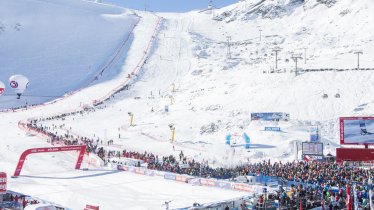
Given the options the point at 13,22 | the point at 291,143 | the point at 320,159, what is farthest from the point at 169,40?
the point at 320,159

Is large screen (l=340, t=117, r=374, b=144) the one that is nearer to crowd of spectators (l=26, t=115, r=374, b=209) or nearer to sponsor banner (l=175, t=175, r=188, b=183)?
crowd of spectators (l=26, t=115, r=374, b=209)

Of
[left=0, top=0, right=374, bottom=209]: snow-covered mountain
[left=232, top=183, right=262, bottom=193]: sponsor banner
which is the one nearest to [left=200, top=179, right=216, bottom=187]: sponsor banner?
[left=232, top=183, right=262, bottom=193]: sponsor banner

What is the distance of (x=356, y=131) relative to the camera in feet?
90.9

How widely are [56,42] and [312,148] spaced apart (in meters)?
80.6

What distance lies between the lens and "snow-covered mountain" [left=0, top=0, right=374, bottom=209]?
42125 mm

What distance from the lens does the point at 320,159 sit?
31.5 meters

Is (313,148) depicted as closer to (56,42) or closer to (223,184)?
(223,184)

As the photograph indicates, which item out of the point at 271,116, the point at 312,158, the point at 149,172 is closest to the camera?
the point at 149,172

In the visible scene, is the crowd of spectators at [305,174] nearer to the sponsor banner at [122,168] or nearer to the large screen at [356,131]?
the sponsor banner at [122,168]

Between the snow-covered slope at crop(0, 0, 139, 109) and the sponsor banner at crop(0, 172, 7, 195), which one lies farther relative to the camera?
the snow-covered slope at crop(0, 0, 139, 109)

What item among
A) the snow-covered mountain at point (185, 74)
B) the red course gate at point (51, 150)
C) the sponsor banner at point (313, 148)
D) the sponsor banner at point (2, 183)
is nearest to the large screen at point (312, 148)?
the sponsor banner at point (313, 148)

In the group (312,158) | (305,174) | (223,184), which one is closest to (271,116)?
(312,158)

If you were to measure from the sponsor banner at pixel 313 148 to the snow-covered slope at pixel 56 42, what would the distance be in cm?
4842

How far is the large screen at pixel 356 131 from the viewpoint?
27.6 meters
